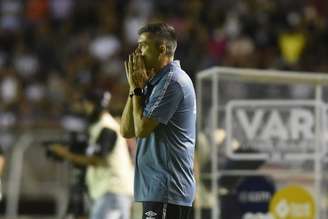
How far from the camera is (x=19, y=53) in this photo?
19984 mm

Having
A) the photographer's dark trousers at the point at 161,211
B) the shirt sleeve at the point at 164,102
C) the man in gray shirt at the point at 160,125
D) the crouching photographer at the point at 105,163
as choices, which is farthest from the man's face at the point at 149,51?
the crouching photographer at the point at 105,163

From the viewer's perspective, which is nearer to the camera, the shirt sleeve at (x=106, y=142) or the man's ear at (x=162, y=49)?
the man's ear at (x=162, y=49)

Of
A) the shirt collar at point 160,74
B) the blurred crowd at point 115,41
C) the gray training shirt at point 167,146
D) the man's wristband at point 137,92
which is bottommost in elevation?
the gray training shirt at point 167,146

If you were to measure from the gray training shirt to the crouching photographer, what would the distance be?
3.58 m

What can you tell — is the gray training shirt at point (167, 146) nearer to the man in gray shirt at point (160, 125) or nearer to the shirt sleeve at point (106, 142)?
the man in gray shirt at point (160, 125)

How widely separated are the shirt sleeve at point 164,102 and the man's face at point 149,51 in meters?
0.19

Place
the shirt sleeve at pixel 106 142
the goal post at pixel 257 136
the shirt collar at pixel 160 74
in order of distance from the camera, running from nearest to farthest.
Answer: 1. the shirt collar at pixel 160 74
2. the shirt sleeve at pixel 106 142
3. the goal post at pixel 257 136

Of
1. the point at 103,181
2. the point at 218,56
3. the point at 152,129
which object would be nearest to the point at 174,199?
the point at 152,129

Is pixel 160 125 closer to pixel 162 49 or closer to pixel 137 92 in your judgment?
pixel 137 92

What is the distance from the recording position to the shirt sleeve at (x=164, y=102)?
283 inches

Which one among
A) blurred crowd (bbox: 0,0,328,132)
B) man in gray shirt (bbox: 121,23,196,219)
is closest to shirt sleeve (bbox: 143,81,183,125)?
man in gray shirt (bbox: 121,23,196,219)

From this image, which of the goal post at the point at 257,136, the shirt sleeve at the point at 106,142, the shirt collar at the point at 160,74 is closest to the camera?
the shirt collar at the point at 160,74

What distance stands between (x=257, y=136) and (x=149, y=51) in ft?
12.7

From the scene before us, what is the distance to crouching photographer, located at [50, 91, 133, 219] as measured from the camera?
10938 millimetres
